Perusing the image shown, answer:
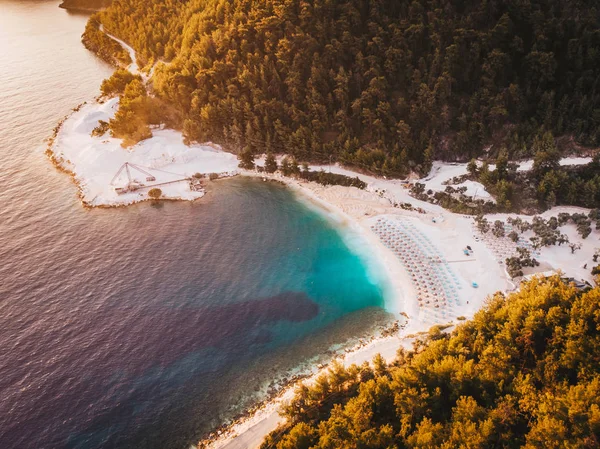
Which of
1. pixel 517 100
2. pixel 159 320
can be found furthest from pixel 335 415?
pixel 517 100

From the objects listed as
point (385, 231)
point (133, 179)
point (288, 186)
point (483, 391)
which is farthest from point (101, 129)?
point (483, 391)

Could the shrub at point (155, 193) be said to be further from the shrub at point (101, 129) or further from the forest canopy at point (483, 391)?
the forest canopy at point (483, 391)

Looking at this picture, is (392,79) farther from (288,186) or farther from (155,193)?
(155,193)

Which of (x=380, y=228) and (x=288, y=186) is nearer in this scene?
(x=380, y=228)

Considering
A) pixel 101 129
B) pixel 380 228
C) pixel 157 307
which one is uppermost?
pixel 101 129

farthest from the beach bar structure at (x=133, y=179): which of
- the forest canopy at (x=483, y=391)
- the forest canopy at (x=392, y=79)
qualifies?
the forest canopy at (x=483, y=391)

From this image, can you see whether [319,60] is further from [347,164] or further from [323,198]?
[323,198]
